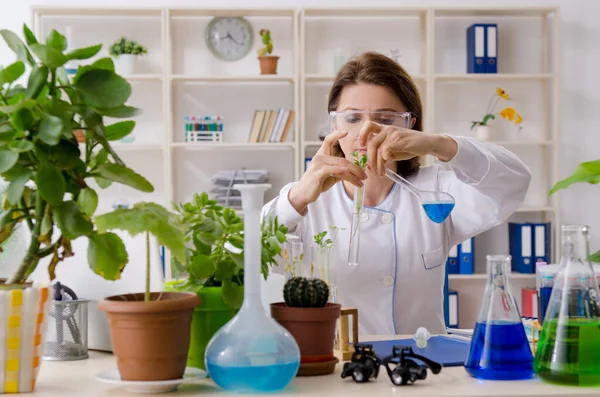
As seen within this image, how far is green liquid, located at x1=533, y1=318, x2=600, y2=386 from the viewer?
1058 millimetres

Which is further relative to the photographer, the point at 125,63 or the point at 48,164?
the point at 125,63

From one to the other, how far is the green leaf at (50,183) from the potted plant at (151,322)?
0.07 metres

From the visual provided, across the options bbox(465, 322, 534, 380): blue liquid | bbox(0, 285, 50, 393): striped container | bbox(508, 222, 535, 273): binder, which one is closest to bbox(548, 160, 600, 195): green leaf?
bbox(465, 322, 534, 380): blue liquid

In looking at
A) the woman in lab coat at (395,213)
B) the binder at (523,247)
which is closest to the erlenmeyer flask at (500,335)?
the woman in lab coat at (395,213)

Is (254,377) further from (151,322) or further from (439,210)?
(439,210)

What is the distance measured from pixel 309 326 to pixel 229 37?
3575 millimetres

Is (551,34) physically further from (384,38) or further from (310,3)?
(310,3)

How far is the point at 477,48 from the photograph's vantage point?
176 inches

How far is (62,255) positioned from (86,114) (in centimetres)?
22

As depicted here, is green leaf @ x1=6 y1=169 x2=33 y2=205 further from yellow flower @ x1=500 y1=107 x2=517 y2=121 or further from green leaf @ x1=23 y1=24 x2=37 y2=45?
yellow flower @ x1=500 y1=107 x2=517 y2=121

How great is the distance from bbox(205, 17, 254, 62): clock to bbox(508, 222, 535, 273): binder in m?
1.89

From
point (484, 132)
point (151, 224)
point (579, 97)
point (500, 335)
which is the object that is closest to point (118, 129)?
point (151, 224)

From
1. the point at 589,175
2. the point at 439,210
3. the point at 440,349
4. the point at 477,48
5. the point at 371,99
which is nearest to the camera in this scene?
the point at 589,175

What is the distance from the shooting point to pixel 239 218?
4.10 ft
